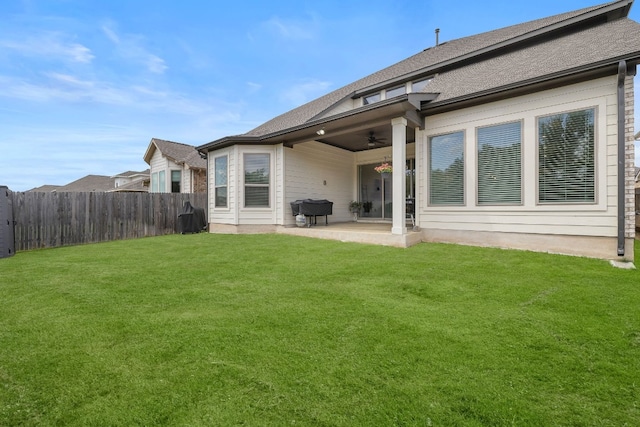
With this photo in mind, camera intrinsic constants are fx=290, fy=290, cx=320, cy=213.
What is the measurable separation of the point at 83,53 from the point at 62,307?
10.4 metres

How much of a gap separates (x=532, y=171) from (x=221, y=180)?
28.3ft

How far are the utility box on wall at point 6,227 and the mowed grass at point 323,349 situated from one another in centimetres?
296

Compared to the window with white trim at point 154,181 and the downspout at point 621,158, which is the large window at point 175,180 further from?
the downspout at point 621,158

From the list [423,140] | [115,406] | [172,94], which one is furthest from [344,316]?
[172,94]

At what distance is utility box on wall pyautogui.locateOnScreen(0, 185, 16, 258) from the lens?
243 inches

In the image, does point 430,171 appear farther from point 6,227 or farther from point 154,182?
point 154,182

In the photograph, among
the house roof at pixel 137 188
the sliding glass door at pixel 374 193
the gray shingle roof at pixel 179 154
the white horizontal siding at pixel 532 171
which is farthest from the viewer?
the house roof at pixel 137 188

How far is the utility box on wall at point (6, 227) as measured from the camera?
20.3ft

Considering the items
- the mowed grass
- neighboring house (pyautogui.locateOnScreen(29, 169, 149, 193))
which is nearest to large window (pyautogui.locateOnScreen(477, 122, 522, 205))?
the mowed grass

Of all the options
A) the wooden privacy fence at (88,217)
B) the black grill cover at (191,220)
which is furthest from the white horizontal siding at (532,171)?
the wooden privacy fence at (88,217)

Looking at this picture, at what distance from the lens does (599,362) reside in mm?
1962

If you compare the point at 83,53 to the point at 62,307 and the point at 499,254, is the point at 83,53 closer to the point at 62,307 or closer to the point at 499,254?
the point at 62,307

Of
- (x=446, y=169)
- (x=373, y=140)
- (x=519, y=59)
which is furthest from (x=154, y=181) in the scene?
(x=519, y=59)

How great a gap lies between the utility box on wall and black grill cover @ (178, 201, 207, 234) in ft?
13.3
